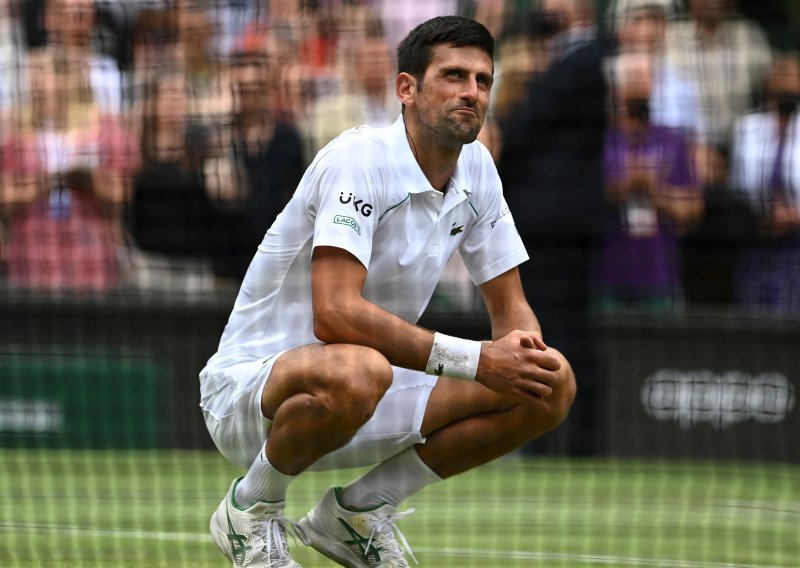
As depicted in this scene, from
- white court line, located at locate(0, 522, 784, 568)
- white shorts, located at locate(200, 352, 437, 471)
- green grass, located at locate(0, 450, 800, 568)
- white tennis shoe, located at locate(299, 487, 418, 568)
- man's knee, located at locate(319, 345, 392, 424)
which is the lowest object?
green grass, located at locate(0, 450, 800, 568)

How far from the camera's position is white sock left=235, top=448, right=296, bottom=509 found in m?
4.75

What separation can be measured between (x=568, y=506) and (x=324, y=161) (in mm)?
3323

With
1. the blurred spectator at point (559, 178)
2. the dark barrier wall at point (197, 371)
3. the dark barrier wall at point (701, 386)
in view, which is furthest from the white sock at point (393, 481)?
the dark barrier wall at point (701, 386)

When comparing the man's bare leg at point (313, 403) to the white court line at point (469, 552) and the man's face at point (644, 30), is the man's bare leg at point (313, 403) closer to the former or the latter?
the white court line at point (469, 552)

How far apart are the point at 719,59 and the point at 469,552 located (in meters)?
3.84

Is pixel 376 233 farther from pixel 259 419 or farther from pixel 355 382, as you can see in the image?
pixel 259 419

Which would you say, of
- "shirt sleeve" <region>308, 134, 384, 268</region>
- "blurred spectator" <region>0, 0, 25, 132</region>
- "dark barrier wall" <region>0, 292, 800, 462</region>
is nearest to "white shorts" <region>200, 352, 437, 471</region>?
"shirt sleeve" <region>308, 134, 384, 268</region>

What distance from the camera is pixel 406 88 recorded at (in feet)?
16.4

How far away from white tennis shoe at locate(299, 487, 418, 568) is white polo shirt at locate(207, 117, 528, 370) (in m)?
0.56

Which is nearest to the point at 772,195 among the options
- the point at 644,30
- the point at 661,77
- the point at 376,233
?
the point at 661,77

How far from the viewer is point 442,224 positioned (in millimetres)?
4996

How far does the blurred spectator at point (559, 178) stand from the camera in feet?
28.6

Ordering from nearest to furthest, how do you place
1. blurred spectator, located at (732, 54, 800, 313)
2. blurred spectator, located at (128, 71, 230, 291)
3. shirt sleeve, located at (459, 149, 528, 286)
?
1. shirt sleeve, located at (459, 149, 528, 286)
2. blurred spectator, located at (732, 54, 800, 313)
3. blurred spectator, located at (128, 71, 230, 291)

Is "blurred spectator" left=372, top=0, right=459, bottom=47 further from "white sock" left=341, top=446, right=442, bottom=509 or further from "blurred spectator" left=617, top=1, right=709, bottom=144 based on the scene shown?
"white sock" left=341, top=446, right=442, bottom=509
